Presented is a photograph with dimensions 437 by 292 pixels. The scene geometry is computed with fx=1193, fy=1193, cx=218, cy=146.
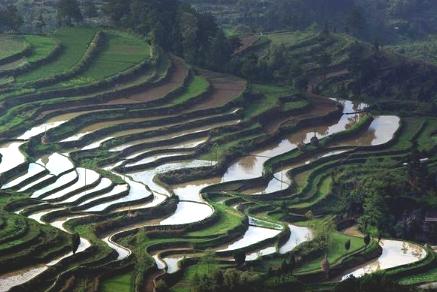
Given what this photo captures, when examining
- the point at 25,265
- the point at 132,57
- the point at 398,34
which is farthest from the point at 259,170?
the point at 398,34

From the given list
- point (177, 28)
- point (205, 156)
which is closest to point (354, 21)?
point (177, 28)

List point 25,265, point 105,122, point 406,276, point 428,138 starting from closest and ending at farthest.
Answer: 1. point 25,265
2. point 406,276
3. point 105,122
4. point 428,138

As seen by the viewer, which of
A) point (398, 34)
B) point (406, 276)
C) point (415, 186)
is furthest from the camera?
point (398, 34)

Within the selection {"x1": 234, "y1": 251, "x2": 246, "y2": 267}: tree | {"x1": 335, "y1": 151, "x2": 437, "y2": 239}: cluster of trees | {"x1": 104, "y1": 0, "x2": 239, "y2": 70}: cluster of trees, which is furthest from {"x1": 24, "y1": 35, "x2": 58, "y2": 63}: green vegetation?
{"x1": 234, "y1": 251, "x2": 246, "y2": 267}: tree

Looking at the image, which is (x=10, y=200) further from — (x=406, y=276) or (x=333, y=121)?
(x=333, y=121)

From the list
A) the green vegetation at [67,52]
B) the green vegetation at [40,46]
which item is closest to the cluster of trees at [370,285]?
the green vegetation at [67,52]

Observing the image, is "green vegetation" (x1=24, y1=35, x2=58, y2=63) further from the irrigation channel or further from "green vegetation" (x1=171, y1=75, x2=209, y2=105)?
"green vegetation" (x1=171, y1=75, x2=209, y2=105)

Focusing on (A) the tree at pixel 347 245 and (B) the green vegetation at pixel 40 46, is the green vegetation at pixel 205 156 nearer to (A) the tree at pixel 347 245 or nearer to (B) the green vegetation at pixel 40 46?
(B) the green vegetation at pixel 40 46
